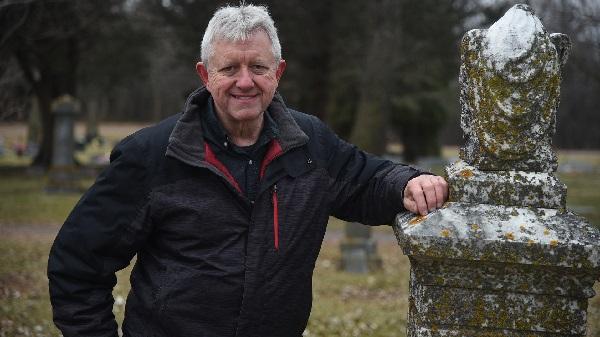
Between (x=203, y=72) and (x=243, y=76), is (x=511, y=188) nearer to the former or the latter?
(x=243, y=76)

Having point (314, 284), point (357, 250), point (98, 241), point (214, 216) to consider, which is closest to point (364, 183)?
point (214, 216)

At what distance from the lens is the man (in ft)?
9.53

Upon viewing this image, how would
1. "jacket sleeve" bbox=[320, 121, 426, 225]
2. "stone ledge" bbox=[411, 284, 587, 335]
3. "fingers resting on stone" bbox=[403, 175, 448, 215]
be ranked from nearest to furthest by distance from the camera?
"stone ledge" bbox=[411, 284, 587, 335] < "fingers resting on stone" bbox=[403, 175, 448, 215] < "jacket sleeve" bbox=[320, 121, 426, 225]

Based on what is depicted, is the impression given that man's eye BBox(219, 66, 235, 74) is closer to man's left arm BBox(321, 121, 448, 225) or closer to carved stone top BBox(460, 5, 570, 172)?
man's left arm BBox(321, 121, 448, 225)

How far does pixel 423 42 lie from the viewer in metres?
25.8

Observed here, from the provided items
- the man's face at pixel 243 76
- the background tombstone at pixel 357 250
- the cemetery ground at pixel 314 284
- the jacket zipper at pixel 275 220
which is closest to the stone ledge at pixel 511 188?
the jacket zipper at pixel 275 220

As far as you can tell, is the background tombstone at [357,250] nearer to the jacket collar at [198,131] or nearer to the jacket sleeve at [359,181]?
the jacket sleeve at [359,181]

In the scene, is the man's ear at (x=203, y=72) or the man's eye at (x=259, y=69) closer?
the man's eye at (x=259, y=69)

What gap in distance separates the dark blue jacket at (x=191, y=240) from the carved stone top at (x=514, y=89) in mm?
451

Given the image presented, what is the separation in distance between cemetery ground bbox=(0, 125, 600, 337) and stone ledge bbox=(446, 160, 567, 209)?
4434 millimetres

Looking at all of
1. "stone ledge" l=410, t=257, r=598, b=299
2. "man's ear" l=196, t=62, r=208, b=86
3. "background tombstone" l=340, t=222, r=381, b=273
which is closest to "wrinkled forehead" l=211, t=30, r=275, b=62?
"man's ear" l=196, t=62, r=208, b=86

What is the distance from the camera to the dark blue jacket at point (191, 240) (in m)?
2.92

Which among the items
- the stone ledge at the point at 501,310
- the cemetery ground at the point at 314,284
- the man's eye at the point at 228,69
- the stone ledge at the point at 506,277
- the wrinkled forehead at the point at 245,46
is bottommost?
the cemetery ground at the point at 314,284

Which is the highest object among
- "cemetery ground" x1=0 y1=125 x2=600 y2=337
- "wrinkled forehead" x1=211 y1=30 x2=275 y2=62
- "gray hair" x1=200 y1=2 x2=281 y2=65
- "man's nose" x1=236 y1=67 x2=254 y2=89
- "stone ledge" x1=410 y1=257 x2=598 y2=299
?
"gray hair" x1=200 y1=2 x2=281 y2=65
